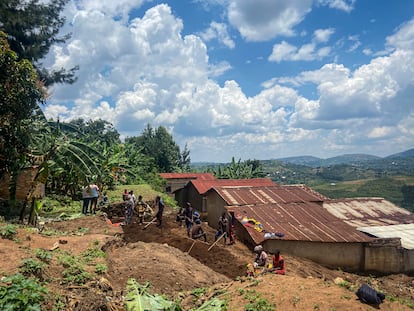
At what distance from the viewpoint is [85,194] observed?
16078mm

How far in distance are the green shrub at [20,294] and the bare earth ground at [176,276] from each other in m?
0.51

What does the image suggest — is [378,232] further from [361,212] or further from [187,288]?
[187,288]

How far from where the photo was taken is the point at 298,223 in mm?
18672

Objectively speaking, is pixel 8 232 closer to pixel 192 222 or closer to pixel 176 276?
pixel 176 276

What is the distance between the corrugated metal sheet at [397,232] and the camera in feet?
58.0

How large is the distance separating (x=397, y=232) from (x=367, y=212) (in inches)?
162

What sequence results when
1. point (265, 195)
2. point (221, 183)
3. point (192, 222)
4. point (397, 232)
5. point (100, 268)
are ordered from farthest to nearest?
point (221, 183) → point (265, 195) → point (397, 232) → point (192, 222) → point (100, 268)

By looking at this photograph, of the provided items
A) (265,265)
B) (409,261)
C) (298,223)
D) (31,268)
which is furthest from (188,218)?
(409,261)

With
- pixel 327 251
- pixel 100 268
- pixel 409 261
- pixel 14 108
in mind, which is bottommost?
pixel 409 261

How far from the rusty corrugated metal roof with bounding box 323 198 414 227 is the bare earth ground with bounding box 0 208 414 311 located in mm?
6373

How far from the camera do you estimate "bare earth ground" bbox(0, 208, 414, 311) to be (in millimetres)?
7137

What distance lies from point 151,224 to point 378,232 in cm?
1263

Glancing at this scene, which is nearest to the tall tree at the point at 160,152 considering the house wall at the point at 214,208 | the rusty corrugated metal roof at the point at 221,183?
the rusty corrugated metal roof at the point at 221,183

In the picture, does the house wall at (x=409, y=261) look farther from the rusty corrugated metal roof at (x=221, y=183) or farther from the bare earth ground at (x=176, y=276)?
the rusty corrugated metal roof at (x=221, y=183)
